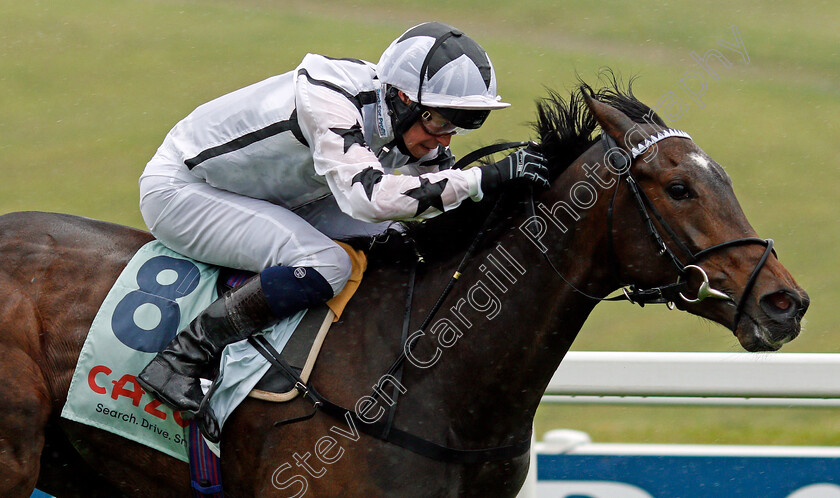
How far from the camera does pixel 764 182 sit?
10.3 metres

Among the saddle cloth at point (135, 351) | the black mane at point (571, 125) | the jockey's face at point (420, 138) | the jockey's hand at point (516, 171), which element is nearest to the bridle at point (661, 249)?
the black mane at point (571, 125)

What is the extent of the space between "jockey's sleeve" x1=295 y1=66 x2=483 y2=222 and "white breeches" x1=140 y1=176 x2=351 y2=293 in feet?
0.80

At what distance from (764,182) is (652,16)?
5.02m

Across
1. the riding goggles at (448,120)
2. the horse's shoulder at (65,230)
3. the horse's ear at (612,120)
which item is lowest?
the horse's shoulder at (65,230)

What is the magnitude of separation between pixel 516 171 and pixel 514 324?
0.50 m

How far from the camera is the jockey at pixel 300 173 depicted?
299cm

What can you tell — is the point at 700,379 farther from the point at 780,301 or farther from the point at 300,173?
the point at 300,173

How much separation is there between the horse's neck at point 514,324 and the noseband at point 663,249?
4.3 inches

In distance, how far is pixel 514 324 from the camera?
3055 mm

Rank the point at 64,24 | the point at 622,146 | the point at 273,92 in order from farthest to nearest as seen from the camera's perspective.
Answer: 1. the point at 64,24
2. the point at 273,92
3. the point at 622,146

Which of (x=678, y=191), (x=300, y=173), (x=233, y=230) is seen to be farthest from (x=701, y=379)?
Answer: (x=233, y=230)

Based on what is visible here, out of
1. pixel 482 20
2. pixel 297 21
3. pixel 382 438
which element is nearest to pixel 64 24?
pixel 297 21

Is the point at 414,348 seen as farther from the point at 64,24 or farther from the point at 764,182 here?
the point at 64,24

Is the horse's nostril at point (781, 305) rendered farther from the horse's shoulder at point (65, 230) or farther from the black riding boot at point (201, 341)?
the horse's shoulder at point (65, 230)
